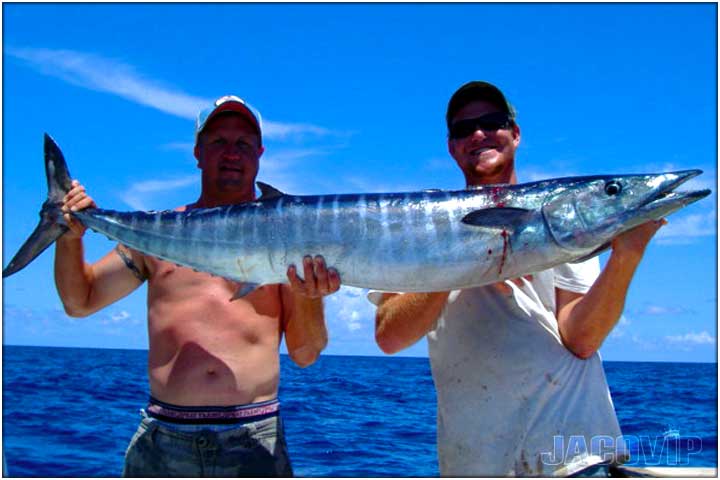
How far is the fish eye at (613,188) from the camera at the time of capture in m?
3.24

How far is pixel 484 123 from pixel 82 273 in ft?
8.51

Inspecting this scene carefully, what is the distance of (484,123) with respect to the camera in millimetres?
3543

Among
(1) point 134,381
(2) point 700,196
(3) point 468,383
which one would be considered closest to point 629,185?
(2) point 700,196

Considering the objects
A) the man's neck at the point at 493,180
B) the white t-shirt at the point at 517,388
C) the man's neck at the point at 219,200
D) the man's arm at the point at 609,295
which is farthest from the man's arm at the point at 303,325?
the man's arm at the point at 609,295

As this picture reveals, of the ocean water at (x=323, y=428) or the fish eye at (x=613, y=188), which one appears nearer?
the fish eye at (x=613, y=188)

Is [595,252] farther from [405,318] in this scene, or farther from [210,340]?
[210,340]

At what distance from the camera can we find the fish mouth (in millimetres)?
3023

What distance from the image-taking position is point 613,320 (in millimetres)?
3133

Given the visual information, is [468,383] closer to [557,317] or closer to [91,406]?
[557,317]

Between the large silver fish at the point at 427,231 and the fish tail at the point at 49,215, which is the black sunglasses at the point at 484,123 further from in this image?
the fish tail at the point at 49,215

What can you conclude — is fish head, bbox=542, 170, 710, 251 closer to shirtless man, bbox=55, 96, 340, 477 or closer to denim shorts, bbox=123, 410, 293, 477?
shirtless man, bbox=55, 96, 340, 477

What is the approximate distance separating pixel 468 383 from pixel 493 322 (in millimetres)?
344

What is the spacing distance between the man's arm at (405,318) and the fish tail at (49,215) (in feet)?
6.68

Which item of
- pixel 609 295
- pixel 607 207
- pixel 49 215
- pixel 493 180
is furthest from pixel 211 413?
pixel 607 207
